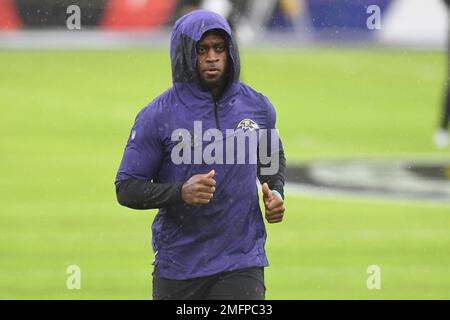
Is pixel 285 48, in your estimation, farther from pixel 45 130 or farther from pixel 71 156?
pixel 71 156

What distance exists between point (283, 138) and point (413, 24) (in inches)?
443

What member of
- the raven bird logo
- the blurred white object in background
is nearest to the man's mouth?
the raven bird logo

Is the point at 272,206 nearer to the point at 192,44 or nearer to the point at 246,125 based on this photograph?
the point at 246,125

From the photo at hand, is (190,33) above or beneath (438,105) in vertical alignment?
beneath

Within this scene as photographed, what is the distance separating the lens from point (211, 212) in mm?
6602

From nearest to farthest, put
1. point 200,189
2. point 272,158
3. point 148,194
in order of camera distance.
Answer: point 200,189, point 148,194, point 272,158

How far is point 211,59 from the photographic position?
261 inches

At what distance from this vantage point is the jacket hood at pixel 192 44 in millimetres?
6598

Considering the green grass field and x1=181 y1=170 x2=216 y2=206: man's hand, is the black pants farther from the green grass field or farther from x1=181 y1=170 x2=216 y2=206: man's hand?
the green grass field

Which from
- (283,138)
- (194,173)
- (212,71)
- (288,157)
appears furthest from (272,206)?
(283,138)

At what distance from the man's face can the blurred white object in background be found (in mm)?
24416

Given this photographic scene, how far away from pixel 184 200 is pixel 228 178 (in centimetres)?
31

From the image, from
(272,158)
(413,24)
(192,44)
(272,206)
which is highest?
(413,24)

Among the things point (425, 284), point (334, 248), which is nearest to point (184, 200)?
point (425, 284)
